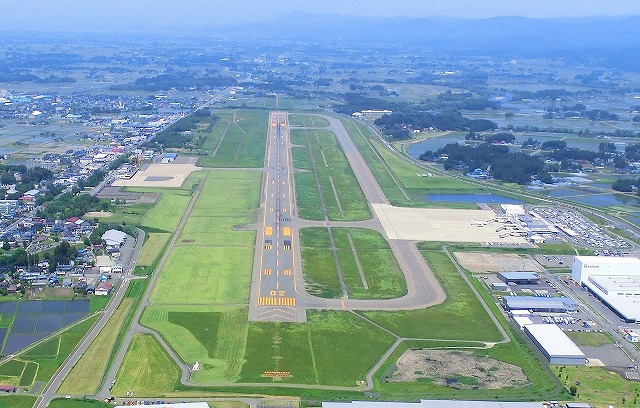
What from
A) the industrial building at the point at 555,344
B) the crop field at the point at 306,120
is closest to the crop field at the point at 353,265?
the industrial building at the point at 555,344

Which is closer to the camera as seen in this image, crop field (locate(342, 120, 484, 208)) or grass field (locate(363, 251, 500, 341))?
grass field (locate(363, 251, 500, 341))

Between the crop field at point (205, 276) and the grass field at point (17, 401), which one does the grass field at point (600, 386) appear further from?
the grass field at point (17, 401)

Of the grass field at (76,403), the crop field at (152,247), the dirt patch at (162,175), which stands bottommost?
the dirt patch at (162,175)

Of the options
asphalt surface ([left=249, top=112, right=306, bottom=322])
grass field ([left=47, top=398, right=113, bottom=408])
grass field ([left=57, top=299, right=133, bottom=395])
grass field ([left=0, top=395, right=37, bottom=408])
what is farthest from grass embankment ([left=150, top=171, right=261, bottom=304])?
grass field ([left=0, top=395, right=37, bottom=408])

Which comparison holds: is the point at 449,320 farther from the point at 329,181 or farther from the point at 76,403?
the point at 329,181

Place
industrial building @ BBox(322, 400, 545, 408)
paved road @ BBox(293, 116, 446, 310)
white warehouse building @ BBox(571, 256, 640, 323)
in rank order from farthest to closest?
white warehouse building @ BBox(571, 256, 640, 323) < paved road @ BBox(293, 116, 446, 310) < industrial building @ BBox(322, 400, 545, 408)

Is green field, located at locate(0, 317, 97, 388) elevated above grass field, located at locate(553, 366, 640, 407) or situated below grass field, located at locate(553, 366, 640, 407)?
below

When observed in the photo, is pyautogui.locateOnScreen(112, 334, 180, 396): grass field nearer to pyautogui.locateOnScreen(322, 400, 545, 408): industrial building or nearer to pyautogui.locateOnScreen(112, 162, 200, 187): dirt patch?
pyautogui.locateOnScreen(322, 400, 545, 408): industrial building

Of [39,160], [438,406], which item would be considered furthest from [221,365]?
[39,160]
